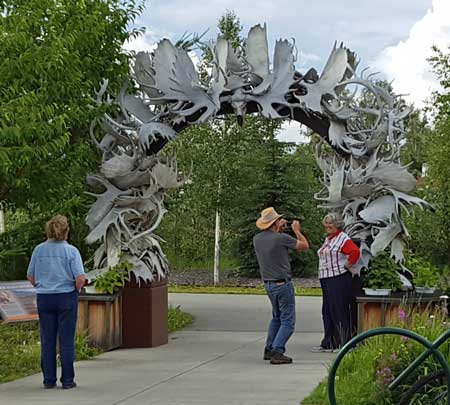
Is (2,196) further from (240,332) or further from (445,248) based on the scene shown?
(445,248)

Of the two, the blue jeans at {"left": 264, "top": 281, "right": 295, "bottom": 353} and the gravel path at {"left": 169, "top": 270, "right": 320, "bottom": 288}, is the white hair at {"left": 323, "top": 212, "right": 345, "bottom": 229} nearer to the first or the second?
the blue jeans at {"left": 264, "top": 281, "right": 295, "bottom": 353}

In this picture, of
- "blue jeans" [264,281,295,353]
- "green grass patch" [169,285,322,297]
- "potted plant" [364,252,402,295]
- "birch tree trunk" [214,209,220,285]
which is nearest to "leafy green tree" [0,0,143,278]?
"blue jeans" [264,281,295,353]

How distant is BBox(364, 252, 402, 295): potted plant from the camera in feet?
37.4

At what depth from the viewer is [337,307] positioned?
11.4 m

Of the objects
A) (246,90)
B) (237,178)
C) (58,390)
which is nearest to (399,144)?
(246,90)

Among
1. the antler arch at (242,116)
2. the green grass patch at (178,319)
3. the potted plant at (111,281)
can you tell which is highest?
the antler arch at (242,116)

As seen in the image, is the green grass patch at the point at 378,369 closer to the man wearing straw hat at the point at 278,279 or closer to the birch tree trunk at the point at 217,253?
the man wearing straw hat at the point at 278,279

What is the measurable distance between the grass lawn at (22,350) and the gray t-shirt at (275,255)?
2263 mm

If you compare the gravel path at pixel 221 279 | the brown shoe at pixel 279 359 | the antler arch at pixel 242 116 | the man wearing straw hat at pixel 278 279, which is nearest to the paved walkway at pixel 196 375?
the brown shoe at pixel 279 359

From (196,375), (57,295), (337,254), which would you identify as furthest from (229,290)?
(57,295)

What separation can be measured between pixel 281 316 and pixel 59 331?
8.68ft

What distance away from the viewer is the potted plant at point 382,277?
11.4 metres

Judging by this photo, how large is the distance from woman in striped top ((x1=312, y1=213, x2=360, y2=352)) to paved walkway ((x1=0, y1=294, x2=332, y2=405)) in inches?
15.5

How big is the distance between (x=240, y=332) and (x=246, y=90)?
12.3 ft
